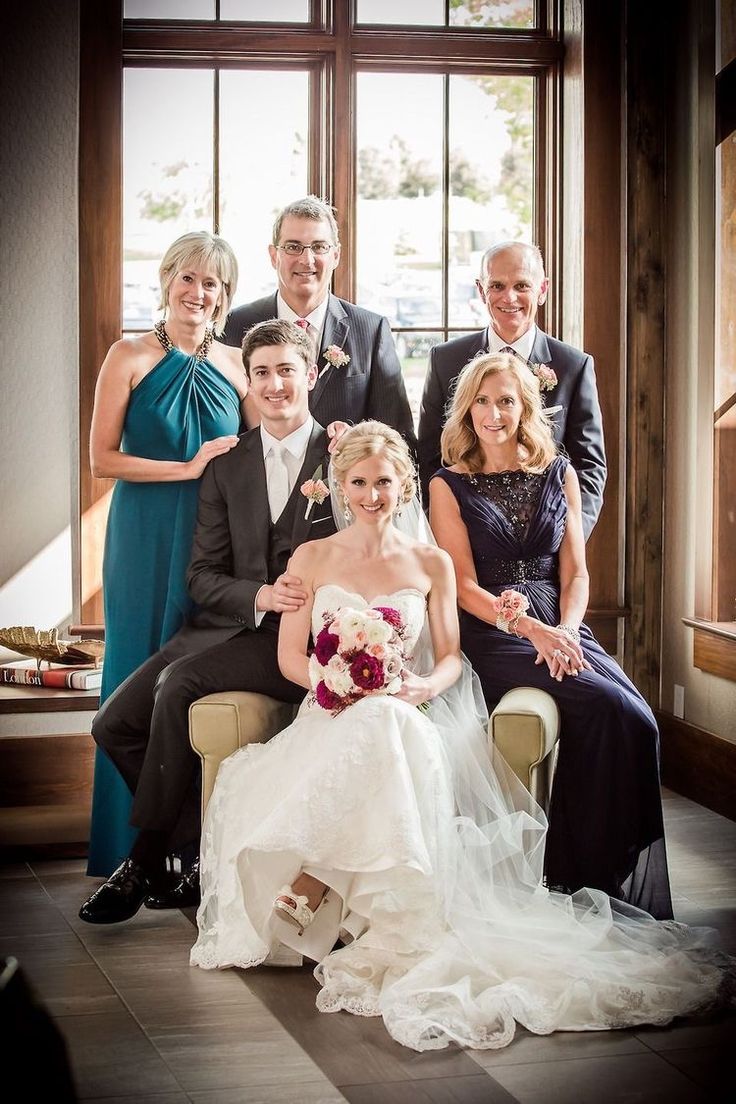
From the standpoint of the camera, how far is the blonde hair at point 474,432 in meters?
Answer: 3.78

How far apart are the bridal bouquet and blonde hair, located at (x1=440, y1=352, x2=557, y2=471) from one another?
2.60 feet

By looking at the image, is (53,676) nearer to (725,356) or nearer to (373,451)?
(373,451)

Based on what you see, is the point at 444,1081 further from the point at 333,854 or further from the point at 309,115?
the point at 309,115

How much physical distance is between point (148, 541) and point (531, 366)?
52.3 inches

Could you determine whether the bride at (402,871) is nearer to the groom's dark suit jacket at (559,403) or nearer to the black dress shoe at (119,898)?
the black dress shoe at (119,898)

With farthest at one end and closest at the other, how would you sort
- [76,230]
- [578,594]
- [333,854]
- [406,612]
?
[76,230]
[578,594]
[406,612]
[333,854]

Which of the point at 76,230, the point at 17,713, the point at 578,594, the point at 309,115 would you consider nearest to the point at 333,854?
the point at 578,594

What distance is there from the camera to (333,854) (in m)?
3.01

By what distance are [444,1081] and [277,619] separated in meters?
1.47

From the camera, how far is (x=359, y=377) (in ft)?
13.1

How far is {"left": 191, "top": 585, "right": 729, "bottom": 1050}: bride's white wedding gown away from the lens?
2.79m

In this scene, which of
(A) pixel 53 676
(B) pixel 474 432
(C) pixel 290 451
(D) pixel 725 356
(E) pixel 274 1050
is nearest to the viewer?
(E) pixel 274 1050

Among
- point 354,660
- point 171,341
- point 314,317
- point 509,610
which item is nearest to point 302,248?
point 314,317

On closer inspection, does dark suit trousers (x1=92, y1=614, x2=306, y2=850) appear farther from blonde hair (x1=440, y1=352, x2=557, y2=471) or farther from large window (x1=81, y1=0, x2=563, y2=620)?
large window (x1=81, y1=0, x2=563, y2=620)
